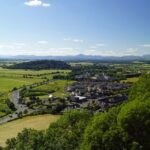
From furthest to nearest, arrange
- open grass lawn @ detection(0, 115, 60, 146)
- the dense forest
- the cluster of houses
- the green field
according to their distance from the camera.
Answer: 1. the green field
2. the cluster of houses
3. open grass lawn @ detection(0, 115, 60, 146)
4. the dense forest

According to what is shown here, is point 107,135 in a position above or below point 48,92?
above

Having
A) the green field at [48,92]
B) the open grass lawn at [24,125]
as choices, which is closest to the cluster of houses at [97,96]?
the green field at [48,92]

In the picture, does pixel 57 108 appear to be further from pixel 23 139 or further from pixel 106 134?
pixel 106 134

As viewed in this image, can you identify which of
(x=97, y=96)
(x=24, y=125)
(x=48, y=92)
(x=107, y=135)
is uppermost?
(x=107, y=135)

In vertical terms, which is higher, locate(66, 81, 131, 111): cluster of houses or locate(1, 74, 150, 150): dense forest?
locate(1, 74, 150, 150): dense forest

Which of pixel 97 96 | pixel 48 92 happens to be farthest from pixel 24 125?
pixel 48 92

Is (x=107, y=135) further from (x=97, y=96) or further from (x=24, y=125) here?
(x=97, y=96)

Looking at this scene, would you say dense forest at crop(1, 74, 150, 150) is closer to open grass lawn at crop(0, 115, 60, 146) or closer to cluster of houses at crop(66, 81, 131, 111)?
open grass lawn at crop(0, 115, 60, 146)

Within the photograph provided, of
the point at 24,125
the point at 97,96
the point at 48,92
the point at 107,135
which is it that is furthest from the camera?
the point at 48,92

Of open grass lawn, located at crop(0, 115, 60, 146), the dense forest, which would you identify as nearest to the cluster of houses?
open grass lawn, located at crop(0, 115, 60, 146)
